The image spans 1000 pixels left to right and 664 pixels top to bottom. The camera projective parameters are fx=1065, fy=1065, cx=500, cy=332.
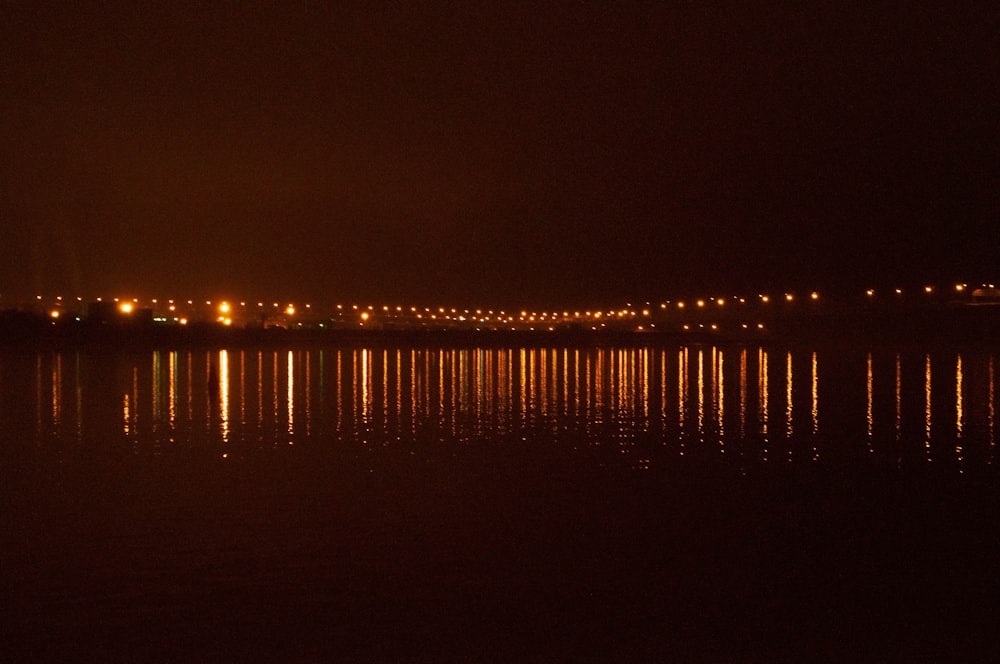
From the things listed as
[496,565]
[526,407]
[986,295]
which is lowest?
[496,565]

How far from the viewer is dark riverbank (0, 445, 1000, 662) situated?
24.8 feet

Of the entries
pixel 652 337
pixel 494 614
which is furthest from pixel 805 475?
Result: pixel 652 337

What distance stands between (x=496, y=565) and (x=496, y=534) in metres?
1.22

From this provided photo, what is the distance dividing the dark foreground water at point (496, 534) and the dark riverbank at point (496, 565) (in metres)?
0.03

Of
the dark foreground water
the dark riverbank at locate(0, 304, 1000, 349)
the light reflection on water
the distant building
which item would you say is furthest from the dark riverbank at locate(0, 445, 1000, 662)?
the distant building

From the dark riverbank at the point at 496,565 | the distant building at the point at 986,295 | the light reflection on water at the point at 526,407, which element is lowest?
the dark riverbank at the point at 496,565

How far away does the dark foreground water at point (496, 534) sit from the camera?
7703 millimetres

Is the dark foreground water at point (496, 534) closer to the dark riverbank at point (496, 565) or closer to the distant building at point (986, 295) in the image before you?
the dark riverbank at point (496, 565)

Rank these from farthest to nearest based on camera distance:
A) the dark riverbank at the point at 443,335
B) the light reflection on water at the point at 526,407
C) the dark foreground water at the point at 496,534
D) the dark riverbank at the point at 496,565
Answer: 1. the dark riverbank at the point at 443,335
2. the light reflection on water at the point at 526,407
3. the dark foreground water at the point at 496,534
4. the dark riverbank at the point at 496,565

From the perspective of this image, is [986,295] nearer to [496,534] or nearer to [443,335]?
[443,335]

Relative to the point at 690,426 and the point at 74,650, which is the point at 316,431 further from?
the point at 74,650

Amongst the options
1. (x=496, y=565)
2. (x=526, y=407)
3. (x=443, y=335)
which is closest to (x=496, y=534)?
(x=496, y=565)

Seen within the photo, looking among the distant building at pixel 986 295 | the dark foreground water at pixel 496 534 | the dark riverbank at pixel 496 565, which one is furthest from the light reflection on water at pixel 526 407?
the distant building at pixel 986 295

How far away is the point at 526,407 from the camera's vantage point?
24.4 meters
